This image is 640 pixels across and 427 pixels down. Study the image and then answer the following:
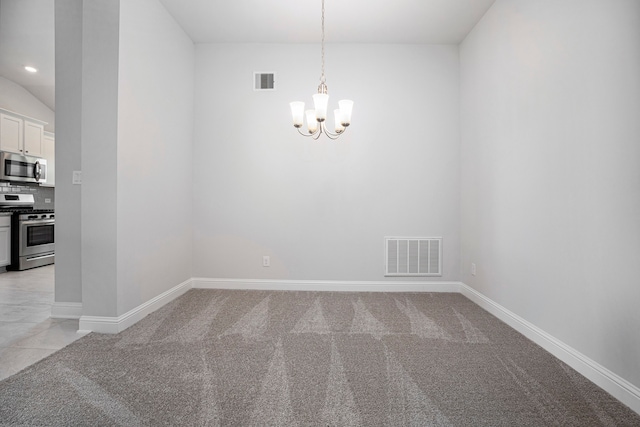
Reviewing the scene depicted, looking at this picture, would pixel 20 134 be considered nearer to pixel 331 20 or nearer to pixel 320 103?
pixel 331 20

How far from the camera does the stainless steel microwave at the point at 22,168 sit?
16.3ft

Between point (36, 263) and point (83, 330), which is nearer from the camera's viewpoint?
point (83, 330)

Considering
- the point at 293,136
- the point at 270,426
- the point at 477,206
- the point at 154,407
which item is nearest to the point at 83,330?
the point at 154,407

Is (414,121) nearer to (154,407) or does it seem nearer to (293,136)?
(293,136)

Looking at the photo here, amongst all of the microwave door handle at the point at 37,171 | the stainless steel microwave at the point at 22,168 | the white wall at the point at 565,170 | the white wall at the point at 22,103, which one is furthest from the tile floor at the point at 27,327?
the white wall at the point at 565,170

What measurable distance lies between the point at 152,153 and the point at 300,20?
208 centimetres

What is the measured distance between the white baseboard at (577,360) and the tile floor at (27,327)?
3493mm

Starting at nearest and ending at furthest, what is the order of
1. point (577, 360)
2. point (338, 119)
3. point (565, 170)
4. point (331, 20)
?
1. point (577, 360)
2. point (565, 170)
3. point (338, 119)
4. point (331, 20)

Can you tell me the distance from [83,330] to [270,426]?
200 cm

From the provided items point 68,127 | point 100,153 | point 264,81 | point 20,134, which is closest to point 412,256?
point 264,81

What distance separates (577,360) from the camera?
1965mm

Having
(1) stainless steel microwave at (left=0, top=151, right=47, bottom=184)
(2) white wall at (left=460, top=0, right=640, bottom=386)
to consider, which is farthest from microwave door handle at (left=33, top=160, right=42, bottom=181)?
(2) white wall at (left=460, top=0, right=640, bottom=386)

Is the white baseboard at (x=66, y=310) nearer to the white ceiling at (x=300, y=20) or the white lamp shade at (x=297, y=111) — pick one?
the white lamp shade at (x=297, y=111)

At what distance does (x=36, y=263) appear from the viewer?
508 centimetres
